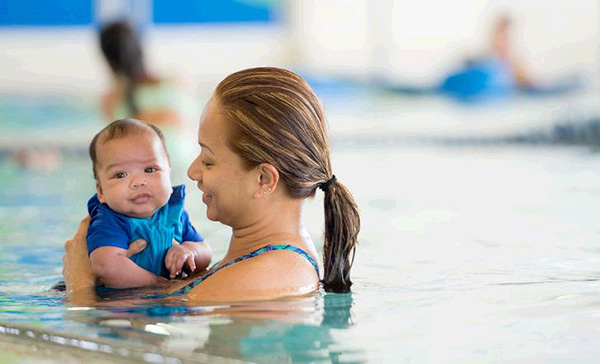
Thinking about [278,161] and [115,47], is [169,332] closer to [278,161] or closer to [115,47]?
[278,161]

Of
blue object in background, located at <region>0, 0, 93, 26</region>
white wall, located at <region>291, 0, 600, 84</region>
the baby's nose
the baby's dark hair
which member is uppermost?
the baby's dark hair

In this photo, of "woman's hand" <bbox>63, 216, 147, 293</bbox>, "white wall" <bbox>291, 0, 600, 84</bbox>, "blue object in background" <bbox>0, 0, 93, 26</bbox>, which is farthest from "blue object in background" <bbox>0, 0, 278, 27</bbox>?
"woman's hand" <bbox>63, 216, 147, 293</bbox>

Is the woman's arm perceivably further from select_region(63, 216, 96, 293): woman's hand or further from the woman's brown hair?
the woman's brown hair

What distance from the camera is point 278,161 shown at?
8.18ft

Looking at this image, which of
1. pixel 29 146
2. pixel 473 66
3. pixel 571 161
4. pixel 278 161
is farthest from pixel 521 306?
pixel 473 66

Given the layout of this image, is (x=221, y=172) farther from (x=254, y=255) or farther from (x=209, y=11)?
(x=209, y=11)

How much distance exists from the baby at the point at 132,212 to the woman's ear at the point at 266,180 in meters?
0.37

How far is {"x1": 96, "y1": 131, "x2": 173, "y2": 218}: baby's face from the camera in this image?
9.09 feet

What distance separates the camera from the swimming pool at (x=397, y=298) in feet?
7.26

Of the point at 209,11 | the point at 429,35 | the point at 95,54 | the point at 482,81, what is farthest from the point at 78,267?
the point at 429,35

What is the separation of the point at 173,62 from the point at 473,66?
4.78m

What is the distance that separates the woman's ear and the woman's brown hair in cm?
1

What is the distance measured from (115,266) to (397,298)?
0.80 meters

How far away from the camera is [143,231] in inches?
110
